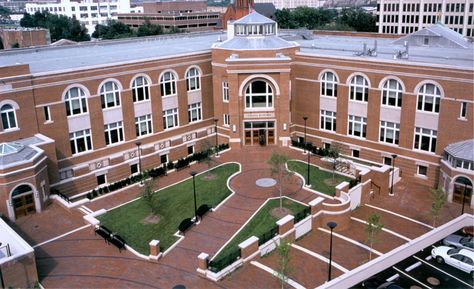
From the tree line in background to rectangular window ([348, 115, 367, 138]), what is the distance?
70.5m

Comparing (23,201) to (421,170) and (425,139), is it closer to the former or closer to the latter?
(421,170)

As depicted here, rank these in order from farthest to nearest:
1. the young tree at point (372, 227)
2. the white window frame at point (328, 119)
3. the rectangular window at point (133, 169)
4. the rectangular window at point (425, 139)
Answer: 1. the white window frame at point (328, 119)
2. the rectangular window at point (133, 169)
3. the rectangular window at point (425, 139)
4. the young tree at point (372, 227)

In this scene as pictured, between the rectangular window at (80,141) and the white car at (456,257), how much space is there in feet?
91.7

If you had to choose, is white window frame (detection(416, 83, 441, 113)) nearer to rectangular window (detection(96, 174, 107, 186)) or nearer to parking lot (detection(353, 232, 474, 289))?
parking lot (detection(353, 232, 474, 289))

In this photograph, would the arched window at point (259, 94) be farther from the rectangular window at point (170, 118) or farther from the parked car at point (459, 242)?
A: the parked car at point (459, 242)

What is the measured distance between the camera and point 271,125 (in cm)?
4422

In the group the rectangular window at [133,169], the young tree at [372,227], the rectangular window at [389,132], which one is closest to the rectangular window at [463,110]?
the rectangular window at [389,132]

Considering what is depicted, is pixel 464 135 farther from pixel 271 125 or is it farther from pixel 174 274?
pixel 174 274

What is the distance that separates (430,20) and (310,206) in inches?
3377

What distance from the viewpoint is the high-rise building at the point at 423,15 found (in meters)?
95.6

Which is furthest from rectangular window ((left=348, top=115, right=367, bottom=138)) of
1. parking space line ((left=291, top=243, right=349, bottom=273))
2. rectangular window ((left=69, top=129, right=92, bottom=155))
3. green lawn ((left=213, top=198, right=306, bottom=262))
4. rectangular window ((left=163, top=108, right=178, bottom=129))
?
rectangular window ((left=69, top=129, right=92, bottom=155))

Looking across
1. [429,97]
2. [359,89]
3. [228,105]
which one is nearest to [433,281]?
[429,97]

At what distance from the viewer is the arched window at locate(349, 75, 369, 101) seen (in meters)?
40.1

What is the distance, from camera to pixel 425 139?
3769cm
